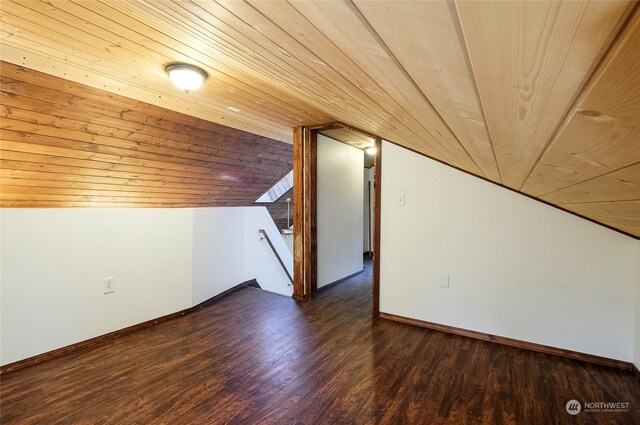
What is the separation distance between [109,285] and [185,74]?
201 centimetres

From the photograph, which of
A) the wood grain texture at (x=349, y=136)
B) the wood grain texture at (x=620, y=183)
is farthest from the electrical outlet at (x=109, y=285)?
the wood grain texture at (x=620, y=183)

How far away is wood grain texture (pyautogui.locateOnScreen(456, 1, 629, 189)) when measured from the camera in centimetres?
31

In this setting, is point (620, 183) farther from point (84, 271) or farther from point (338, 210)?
point (338, 210)

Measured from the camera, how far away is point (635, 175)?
2.28ft

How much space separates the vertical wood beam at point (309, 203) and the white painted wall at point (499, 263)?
84cm

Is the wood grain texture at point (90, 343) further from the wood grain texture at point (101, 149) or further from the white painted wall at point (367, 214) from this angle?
the white painted wall at point (367, 214)

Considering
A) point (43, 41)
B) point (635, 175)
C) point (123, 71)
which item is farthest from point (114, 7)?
point (635, 175)

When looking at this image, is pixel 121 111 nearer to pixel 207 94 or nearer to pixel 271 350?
pixel 207 94

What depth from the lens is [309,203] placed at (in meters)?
3.56

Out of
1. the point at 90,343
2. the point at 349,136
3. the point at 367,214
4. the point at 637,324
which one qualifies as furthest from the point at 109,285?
the point at 367,214

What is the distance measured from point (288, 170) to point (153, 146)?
1.99 meters

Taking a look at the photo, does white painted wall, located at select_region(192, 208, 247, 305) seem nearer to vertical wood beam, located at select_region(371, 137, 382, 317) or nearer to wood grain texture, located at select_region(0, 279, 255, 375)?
wood grain texture, located at select_region(0, 279, 255, 375)

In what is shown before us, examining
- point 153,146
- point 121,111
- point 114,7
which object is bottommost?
point 153,146

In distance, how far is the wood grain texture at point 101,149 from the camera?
1.82 meters
